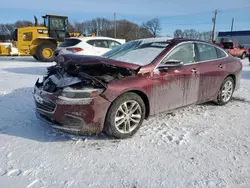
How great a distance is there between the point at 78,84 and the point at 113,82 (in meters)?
0.49

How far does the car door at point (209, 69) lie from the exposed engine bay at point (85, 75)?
5.66 ft

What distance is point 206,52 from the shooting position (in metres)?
4.73

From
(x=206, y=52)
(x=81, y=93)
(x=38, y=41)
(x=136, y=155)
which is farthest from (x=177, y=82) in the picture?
(x=38, y=41)

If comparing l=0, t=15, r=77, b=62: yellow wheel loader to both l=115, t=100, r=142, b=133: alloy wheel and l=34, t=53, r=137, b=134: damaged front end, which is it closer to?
l=34, t=53, r=137, b=134: damaged front end

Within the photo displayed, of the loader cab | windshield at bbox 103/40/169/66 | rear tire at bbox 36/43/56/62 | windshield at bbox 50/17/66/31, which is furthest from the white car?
windshield at bbox 50/17/66/31

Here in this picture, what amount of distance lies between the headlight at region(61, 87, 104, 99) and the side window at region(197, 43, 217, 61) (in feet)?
7.97

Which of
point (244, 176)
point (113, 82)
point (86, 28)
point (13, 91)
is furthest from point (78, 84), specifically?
point (86, 28)

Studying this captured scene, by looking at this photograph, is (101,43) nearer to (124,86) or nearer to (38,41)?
(38,41)

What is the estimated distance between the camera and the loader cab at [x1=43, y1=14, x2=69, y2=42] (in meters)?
15.3

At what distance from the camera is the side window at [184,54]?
401 centimetres

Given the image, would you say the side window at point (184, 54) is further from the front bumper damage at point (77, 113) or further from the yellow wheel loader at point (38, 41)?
the yellow wheel loader at point (38, 41)

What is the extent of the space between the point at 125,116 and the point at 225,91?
2.95 meters

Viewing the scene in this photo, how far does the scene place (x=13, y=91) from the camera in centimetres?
611

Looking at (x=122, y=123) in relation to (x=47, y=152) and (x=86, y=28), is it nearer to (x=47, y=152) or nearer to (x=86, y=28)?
(x=47, y=152)
